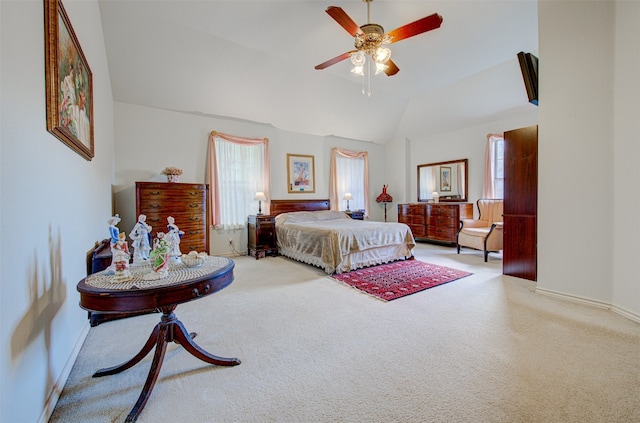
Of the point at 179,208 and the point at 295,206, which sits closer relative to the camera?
the point at 179,208

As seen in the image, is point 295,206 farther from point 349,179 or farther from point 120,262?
point 120,262

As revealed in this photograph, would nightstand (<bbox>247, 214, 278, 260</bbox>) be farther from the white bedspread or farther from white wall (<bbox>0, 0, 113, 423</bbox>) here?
white wall (<bbox>0, 0, 113, 423</bbox>)

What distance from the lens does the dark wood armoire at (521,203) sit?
3.35 m

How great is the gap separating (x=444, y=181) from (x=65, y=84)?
679 cm

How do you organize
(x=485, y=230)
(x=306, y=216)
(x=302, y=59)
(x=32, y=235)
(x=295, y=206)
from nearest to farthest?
(x=32, y=235) → (x=302, y=59) → (x=485, y=230) → (x=306, y=216) → (x=295, y=206)

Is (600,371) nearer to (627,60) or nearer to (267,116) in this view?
(627,60)

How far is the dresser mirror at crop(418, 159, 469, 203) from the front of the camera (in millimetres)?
6270

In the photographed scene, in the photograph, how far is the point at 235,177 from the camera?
17.5ft

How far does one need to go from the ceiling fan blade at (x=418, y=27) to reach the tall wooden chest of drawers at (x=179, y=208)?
3.46 m

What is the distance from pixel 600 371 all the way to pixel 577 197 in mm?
→ 1768

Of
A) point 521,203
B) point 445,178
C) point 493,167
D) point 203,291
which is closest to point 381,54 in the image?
point 521,203

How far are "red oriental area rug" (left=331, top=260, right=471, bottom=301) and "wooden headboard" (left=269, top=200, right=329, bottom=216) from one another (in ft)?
7.99

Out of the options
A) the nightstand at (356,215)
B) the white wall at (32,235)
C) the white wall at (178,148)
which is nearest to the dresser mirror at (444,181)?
the nightstand at (356,215)

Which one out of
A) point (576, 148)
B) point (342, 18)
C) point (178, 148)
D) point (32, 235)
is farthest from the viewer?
point (178, 148)
